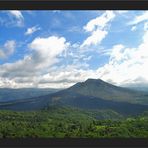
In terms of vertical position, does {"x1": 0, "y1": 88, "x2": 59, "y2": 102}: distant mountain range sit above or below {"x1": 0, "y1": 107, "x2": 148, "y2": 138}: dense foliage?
above

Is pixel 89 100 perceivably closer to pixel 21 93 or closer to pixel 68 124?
pixel 68 124

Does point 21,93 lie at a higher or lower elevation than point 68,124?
higher

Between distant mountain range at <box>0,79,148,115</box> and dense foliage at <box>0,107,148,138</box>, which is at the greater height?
distant mountain range at <box>0,79,148,115</box>

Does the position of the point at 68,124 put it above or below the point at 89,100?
below

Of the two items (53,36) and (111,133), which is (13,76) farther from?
(111,133)

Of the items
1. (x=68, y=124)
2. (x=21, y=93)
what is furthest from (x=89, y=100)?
Answer: (x=21, y=93)
